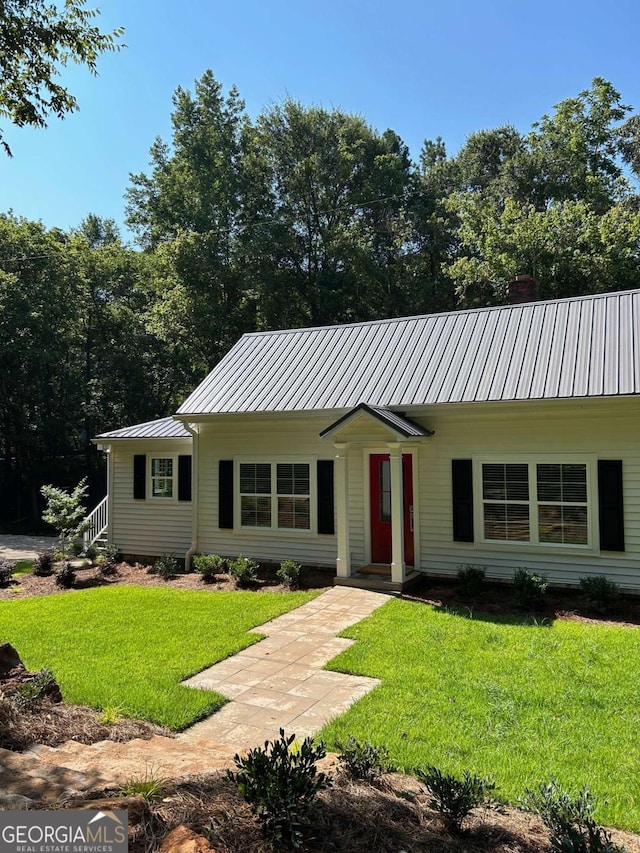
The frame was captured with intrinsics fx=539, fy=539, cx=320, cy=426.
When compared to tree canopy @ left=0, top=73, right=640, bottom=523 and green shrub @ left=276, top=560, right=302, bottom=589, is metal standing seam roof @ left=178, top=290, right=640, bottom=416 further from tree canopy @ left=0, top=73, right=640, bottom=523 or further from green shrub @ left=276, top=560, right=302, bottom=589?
tree canopy @ left=0, top=73, right=640, bottom=523

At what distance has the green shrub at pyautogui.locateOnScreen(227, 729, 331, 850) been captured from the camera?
2.42 m

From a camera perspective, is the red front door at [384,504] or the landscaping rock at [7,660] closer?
the landscaping rock at [7,660]

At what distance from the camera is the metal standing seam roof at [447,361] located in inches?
366

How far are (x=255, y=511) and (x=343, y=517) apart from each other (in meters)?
2.62

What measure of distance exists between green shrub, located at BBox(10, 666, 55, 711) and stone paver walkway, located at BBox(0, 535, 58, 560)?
12250 mm

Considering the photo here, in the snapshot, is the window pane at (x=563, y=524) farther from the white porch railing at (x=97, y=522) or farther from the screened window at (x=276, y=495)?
the white porch railing at (x=97, y=522)

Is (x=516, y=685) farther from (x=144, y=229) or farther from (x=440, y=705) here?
(x=144, y=229)

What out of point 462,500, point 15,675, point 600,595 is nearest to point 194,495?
point 462,500

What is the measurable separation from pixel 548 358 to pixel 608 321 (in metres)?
1.48

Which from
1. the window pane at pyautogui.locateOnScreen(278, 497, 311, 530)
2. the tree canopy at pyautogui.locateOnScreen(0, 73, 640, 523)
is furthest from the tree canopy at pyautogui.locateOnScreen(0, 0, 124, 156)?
the tree canopy at pyautogui.locateOnScreen(0, 73, 640, 523)

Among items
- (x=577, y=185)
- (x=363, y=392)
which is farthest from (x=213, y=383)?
(x=577, y=185)

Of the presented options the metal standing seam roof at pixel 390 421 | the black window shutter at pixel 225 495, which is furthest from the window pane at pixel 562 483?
the black window shutter at pixel 225 495

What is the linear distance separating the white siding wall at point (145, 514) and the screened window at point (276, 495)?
6.01 feet

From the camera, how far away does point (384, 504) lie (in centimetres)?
1073
